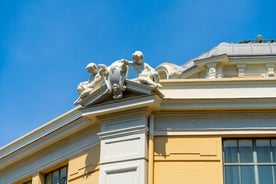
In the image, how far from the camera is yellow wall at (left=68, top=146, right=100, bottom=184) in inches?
829

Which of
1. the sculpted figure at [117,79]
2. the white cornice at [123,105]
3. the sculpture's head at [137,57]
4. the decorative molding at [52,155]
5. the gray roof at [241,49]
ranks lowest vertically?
the decorative molding at [52,155]

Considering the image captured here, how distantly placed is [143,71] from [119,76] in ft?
2.46

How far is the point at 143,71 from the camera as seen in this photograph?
68.2 feet

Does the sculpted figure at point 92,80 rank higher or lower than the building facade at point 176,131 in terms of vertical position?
higher

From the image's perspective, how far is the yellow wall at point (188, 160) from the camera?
19.7 m

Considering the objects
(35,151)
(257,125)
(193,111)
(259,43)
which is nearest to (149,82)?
(193,111)

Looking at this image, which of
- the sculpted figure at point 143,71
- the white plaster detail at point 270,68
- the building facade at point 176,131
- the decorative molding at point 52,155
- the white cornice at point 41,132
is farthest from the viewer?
the white plaster detail at point 270,68

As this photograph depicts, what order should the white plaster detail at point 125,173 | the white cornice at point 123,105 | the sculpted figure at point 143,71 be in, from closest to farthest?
the white plaster detail at point 125,173 < the white cornice at point 123,105 < the sculpted figure at point 143,71

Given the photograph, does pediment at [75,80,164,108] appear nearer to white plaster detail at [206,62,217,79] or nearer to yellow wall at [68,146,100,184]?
yellow wall at [68,146,100,184]

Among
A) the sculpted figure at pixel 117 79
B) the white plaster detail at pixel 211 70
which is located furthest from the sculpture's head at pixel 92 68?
the white plaster detail at pixel 211 70

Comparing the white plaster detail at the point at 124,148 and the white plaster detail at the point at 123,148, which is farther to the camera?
the white plaster detail at the point at 123,148

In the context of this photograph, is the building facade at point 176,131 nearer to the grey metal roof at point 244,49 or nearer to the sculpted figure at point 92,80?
the sculpted figure at point 92,80

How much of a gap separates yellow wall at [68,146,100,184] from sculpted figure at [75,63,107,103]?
1.82 meters

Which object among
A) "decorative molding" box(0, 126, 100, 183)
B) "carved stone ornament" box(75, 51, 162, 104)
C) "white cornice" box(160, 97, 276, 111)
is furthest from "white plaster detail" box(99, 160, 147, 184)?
"carved stone ornament" box(75, 51, 162, 104)
